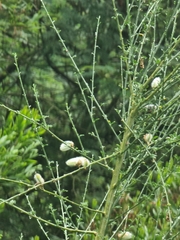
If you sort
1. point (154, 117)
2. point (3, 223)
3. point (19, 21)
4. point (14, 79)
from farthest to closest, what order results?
point (14, 79) → point (19, 21) → point (3, 223) → point (154, 117)

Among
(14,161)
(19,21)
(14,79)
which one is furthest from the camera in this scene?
(14,79)

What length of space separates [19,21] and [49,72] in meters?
0.40

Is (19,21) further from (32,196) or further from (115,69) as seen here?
(32,196)

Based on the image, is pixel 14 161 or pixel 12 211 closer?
pixel 14 161

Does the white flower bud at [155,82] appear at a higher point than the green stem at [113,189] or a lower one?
higher

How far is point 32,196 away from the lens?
3496 mm

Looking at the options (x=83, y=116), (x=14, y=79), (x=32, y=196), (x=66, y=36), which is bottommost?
(x=32, y=196)

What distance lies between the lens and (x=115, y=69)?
3.46 m

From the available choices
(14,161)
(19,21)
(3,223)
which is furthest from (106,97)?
(14,161)

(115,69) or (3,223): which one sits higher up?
(115,69)

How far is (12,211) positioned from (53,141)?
482 millimetres

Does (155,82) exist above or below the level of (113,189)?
above

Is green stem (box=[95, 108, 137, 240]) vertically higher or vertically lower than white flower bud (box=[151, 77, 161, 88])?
lower

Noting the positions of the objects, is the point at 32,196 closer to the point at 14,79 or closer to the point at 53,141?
the point at 53,141
